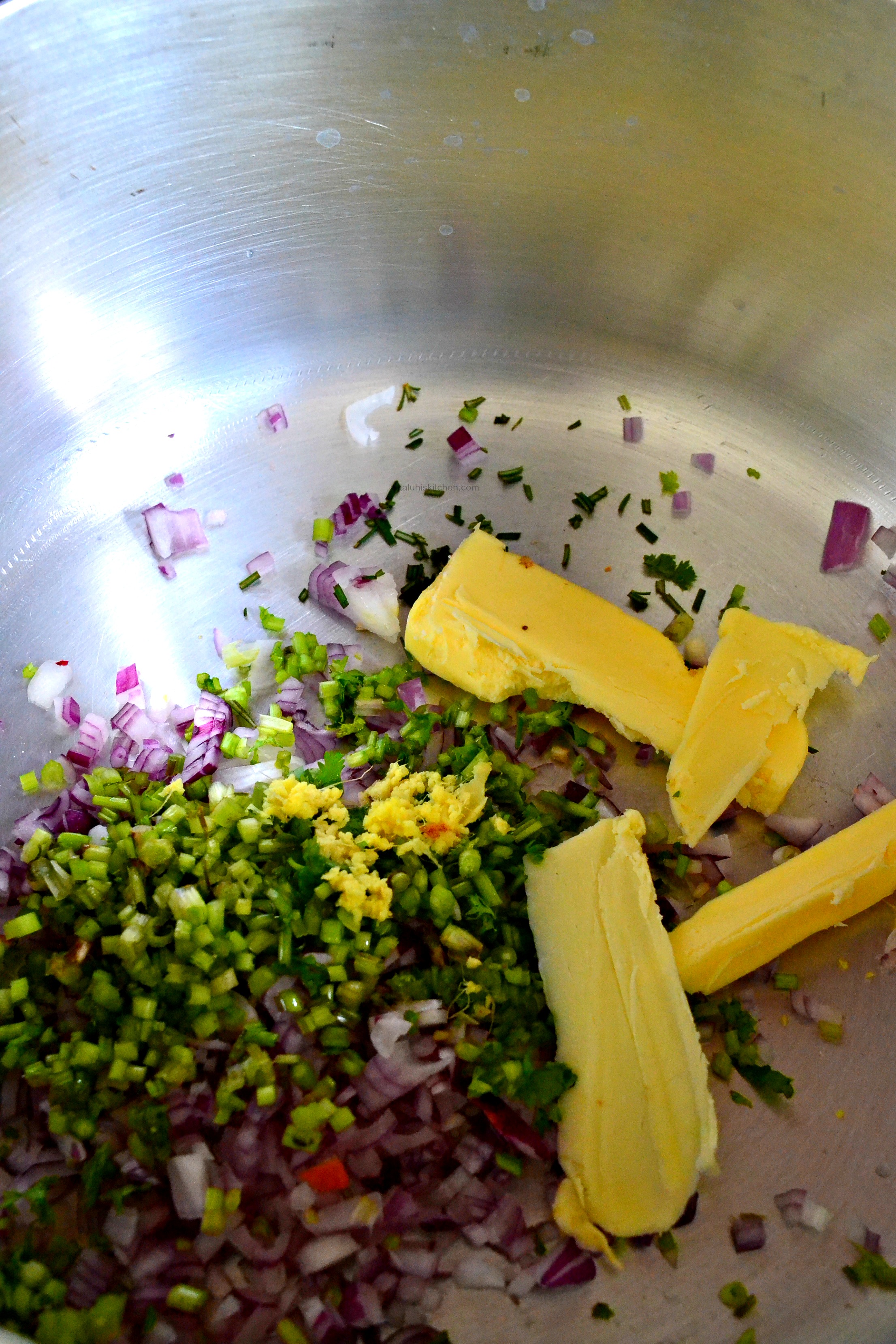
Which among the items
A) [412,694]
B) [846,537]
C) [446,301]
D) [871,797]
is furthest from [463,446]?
[871,797]

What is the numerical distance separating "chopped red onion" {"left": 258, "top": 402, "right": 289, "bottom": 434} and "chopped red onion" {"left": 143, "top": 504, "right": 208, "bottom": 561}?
0.91 ft

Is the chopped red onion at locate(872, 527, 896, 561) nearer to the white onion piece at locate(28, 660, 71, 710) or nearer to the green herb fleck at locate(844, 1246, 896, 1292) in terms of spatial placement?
the green herb fleck at locate(844, 1246, 896, 1292)

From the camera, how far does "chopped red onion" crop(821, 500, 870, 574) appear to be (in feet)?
6.56

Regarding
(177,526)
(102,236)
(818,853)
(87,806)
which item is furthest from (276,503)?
(818,853)

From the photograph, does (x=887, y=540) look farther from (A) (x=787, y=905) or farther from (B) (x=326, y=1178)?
(B) (x=326, y=1178)

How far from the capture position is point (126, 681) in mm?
1794

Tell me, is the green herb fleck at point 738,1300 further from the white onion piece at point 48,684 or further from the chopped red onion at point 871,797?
the white onion piece at point 48,684

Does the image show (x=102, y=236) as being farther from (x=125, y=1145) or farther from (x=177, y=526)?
(x=125, y=1145)

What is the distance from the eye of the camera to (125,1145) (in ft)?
4.39

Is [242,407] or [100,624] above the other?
[242,407]

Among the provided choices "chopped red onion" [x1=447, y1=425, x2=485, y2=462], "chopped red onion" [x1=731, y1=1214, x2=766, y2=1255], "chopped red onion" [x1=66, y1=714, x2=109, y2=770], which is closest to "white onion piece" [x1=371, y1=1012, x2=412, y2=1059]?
"chopped red onion" [x1=731, y1=1214, x2=766, y2=1255]

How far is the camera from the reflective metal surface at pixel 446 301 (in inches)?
69.8

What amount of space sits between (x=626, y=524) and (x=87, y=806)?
1141 millimetres

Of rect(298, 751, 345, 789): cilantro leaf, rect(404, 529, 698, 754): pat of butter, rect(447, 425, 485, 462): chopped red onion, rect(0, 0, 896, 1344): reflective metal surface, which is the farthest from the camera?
rect(447, 425, 485, 462): chopped red onion
